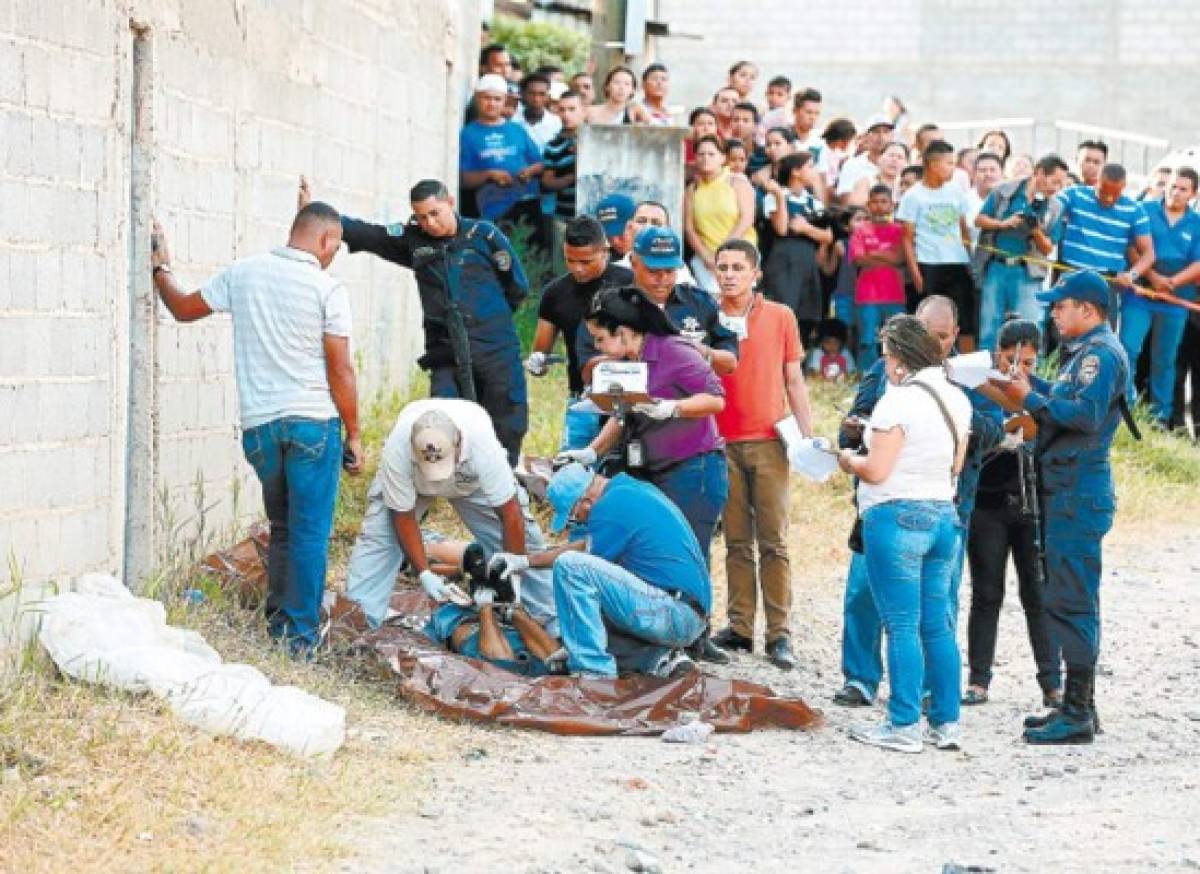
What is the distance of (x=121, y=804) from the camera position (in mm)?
6738

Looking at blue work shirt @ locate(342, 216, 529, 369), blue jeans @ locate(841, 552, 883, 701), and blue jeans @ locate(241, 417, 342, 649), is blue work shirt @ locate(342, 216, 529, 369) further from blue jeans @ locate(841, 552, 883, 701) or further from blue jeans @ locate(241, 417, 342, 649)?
blue jeans @ locate(841, 552, 883, 701)

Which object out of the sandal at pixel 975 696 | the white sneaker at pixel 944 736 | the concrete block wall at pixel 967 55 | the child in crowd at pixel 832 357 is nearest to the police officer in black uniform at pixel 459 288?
the sandal at pixel 975 696

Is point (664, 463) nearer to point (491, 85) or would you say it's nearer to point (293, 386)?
point (293, 386)

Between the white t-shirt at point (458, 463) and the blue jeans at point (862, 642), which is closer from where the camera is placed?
the white t-shirt at point (458, 463)

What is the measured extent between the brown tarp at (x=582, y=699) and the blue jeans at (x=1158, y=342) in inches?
331

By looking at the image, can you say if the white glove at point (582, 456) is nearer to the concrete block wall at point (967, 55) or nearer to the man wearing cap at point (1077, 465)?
the man wearing cap at point (1077, 465)

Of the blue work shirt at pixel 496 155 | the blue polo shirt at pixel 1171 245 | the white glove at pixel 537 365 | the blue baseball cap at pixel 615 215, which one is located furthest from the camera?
the blue polo shirt at pixel 1171 245

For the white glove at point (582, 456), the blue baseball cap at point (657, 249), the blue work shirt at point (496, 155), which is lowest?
the white glove at point (582, 456)

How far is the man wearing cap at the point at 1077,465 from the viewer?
8.74 meters

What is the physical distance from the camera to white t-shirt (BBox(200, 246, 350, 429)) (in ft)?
29.6

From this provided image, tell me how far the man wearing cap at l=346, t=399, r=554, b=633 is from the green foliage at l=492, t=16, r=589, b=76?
13.5m

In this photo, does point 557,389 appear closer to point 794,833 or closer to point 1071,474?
point 1071,474

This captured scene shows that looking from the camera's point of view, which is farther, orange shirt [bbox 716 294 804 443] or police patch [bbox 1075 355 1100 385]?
orange shirt [bbox 716 294 804 443]

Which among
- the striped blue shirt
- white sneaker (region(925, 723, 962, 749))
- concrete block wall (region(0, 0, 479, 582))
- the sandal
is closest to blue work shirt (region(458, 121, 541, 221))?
concrete block wall (region(0, 0, 479, 582))
